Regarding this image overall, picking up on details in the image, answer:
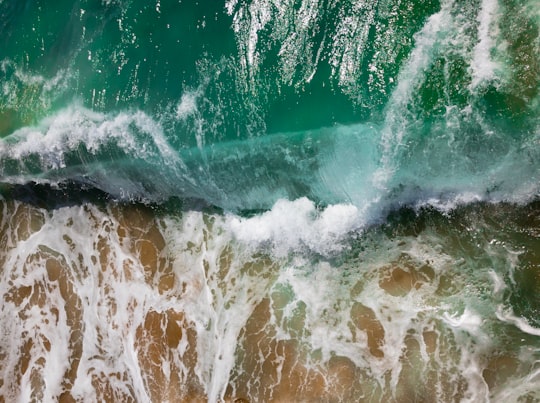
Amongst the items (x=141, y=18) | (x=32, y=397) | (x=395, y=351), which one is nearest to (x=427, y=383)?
(x=395, y=351)

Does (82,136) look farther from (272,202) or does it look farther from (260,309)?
(260,309)

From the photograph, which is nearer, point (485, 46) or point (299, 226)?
point (485, 46)

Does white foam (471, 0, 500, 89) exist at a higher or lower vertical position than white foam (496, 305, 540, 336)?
higher

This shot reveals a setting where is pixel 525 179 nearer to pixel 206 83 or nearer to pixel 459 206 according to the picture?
pixel 459 206

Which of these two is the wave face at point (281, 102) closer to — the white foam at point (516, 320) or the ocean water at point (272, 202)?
the ocean water at point (272, 202)

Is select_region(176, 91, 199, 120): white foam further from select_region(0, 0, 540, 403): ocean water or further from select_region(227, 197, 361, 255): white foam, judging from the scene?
select_region(227, 197, 361, 255): white foam

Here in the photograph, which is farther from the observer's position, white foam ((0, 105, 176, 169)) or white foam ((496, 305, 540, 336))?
white foam ((0, 105, 176, 169))

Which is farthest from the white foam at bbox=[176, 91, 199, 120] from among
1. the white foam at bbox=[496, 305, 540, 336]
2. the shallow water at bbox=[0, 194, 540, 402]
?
the white foam at bbox=[496, 305, 540, 336]

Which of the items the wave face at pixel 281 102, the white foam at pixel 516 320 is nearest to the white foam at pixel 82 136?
the wave face at pixel 281 102

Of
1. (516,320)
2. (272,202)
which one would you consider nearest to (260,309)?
(272,202)
